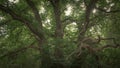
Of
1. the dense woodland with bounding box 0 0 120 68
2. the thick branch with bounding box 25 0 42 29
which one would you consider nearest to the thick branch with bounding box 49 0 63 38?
the dense woodland with bounding box 0 0 120 68

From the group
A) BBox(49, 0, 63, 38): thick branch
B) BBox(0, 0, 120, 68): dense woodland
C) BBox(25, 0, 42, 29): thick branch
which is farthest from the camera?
BBox(25, 0, 42, 29): thick branch

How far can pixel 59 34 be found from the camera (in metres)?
12.0

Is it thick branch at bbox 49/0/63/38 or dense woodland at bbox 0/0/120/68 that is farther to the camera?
thick branch at bbox 49/0/63/38

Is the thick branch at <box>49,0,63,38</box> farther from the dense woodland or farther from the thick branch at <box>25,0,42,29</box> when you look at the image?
the thick branch at <box>25,0,42,29</box>

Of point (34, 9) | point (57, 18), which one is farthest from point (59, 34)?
point (34, 9)

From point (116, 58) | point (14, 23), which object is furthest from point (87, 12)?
point (14, 23)

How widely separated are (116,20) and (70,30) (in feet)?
10.7

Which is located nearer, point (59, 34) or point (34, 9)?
point (59, 34)

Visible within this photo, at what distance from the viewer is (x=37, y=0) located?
11930mm

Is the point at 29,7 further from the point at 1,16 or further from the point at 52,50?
the point at 52,50

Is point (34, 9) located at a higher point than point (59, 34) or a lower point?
higher

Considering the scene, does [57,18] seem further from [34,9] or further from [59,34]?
[34,9]

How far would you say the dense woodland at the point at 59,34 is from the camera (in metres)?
10.4

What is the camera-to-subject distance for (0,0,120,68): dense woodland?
1043cm
